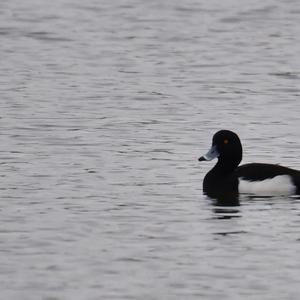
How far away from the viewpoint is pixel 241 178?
59.4 ft

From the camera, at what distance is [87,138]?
21.4 m


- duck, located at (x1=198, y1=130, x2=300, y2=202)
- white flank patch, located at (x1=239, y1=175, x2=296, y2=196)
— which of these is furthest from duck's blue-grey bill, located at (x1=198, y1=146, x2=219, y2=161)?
white flank patch, located at (x1=239, y1=175, x2=296, y2=196)

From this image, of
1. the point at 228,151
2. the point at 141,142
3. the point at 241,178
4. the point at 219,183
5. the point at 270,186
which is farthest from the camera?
the point at 141,142

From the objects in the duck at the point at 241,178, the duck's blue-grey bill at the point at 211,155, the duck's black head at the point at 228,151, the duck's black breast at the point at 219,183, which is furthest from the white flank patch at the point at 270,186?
the duck's blue-grey bill at the point at 211,155

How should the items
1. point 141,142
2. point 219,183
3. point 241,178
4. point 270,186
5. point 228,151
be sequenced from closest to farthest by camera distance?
point 270,186 → point 219,183 → point 241,178 → point 228,151 → point 141,142

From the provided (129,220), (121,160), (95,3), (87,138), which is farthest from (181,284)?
(95,3)

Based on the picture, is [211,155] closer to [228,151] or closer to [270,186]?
[228,151]

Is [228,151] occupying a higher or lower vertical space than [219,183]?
higher

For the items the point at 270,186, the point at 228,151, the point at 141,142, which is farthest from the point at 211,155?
the point at 141,142

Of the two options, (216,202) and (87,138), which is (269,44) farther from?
(216,202)

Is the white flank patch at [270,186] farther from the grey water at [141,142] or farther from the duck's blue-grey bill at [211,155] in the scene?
the duck's blue-grey bill at [211,155]

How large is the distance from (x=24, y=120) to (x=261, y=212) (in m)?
7.38

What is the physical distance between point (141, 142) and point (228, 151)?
2.90 meters

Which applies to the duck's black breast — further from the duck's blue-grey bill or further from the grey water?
the duck's blue-grey bill
